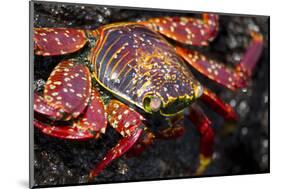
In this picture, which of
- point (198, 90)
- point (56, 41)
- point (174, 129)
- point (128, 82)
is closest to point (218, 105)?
point (198, 90)

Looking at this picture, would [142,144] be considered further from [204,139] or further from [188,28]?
[188,28]

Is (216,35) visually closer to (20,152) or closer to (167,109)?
(167,109)

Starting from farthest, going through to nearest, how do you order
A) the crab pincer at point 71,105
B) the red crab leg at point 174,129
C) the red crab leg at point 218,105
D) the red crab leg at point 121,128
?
the red crab leg at point 218,105 < the red crab leg at point 174,129 < the red crab leg at point 121,128 < the crab pincer at point 71,105

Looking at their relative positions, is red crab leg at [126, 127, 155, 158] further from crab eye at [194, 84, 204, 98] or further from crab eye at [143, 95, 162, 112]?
crab eye at [194, 84, 204, 98]

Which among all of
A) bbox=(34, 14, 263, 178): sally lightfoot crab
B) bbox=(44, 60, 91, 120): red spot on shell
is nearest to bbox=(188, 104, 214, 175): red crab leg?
bbox=(34, 14, 263, 178): sally lightfoot crab

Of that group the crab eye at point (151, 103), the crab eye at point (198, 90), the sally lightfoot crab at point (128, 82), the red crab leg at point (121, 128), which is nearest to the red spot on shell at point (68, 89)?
the sally lightfoot crab at point (128, 82)

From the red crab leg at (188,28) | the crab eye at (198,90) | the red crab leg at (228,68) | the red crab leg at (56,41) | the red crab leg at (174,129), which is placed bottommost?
the red crab leg at (174,129)

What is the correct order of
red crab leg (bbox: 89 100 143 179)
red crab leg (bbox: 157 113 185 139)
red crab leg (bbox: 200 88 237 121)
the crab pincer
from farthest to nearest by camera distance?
1. red crab leg (bbox: 200 88 237 121)
2. red crab leg (bbox: 157 113 185 139)
3. red crab leg (bbox: 89 100 143 179)
4. the crab pincer

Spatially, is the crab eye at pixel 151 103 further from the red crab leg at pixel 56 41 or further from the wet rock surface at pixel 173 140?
the red crab leg at pixel 56 41
